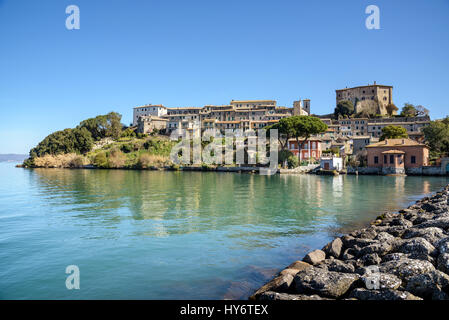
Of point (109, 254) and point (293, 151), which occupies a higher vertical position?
point (293, 151)

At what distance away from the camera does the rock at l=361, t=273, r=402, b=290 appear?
6.75 m

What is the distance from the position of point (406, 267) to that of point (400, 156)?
188 ft

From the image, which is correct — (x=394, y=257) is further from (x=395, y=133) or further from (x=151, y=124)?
(x=151, y=124)

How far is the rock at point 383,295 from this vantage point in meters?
6.34

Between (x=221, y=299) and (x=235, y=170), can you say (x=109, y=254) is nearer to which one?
(x=221, y=299)

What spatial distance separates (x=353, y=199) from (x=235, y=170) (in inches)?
1705

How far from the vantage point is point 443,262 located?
759 cm

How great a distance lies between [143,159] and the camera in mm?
81000

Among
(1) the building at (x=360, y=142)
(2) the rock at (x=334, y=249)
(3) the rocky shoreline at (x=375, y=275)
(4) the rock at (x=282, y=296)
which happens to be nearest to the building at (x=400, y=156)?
(1) the building at (x=360, y=142)

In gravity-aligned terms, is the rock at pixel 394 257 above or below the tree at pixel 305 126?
below

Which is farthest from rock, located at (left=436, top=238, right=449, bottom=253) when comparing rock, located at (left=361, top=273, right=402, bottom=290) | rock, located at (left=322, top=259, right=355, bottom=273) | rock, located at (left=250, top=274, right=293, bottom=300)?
rock, located at (left=250, top=274, right=293, bottom=300)

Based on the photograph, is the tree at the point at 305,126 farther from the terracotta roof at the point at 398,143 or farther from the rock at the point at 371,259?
the rock at the point at 371,259

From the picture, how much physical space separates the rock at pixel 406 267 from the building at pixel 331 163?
184 feet
